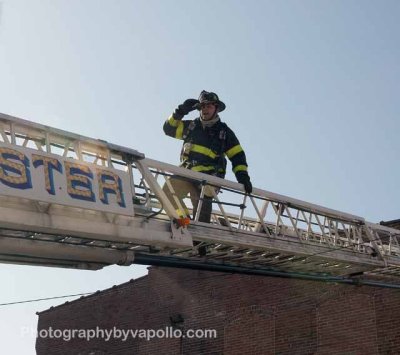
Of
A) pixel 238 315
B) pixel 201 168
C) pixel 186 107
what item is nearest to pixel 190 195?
pixel 201 168

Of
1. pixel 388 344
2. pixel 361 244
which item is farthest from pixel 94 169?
pixel 388 344

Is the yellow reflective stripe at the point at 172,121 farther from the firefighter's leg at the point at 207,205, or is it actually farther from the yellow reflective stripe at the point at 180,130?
the firefighter's leg at the point at 207,205

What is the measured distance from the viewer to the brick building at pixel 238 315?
12.5 metres

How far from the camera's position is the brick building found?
40.9 ft

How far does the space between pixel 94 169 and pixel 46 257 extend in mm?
893

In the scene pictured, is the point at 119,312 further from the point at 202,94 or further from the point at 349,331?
the point at 202,94

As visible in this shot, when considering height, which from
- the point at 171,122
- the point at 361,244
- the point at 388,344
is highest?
the point at 171,122

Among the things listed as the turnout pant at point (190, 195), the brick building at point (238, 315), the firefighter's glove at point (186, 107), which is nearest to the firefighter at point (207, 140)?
the firefighter's glove at point (186, 107)

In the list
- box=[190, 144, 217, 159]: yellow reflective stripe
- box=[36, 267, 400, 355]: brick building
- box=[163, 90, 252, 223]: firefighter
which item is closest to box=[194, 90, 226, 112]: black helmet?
box=[163, 90, 252, 223]: firefighter

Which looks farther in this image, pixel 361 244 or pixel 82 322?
pixel 82 322

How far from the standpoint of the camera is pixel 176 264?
20.3 ft

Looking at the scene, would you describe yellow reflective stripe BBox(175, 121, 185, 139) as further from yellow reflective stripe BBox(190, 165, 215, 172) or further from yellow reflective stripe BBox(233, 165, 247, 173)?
yellow reflective stripe BBox(233, 165, 247, 173)

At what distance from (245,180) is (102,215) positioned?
2.06 meters

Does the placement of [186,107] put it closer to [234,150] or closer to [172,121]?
[172,121]
